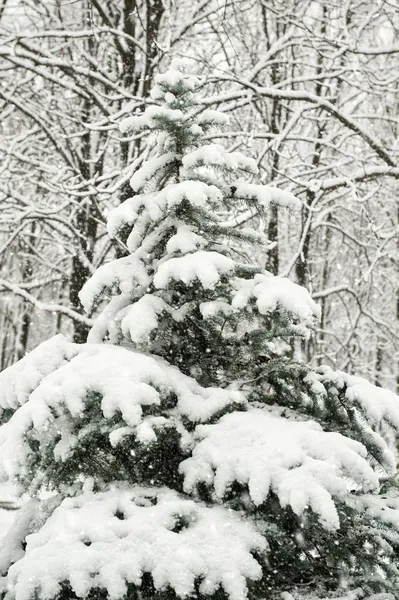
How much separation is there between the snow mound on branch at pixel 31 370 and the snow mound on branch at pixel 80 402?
269mm

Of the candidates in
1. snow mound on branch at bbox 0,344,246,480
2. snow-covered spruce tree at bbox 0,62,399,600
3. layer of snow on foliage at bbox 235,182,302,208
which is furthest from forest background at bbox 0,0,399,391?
snow mound on branch at bbox 0,344,246,480

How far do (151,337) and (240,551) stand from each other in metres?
1.13

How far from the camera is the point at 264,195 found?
297 centimetres

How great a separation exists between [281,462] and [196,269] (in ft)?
3.06

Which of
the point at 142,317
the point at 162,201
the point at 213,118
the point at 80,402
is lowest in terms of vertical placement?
the point at 80,402

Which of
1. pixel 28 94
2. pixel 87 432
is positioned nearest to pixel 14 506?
pixel 28 94

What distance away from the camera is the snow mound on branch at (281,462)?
A: 1990mm

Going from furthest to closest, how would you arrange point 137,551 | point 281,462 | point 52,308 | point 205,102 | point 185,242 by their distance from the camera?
point 52,308
point 205,102
point 185,242
point 281,462
point 137,551

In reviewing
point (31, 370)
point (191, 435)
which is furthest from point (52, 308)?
point (191, 435)

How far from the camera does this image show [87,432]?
7.68 feet

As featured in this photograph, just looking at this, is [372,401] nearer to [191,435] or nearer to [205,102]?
[191,435]

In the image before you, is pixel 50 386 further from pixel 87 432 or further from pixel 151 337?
pixel 151 337

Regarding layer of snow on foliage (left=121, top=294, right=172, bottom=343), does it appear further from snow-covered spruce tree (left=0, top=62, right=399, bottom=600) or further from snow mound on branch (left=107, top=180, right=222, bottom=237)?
snow mound on branch (left=107, top=180, right=222, bottom=237)

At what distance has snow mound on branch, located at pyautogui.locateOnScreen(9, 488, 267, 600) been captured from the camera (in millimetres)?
1947
